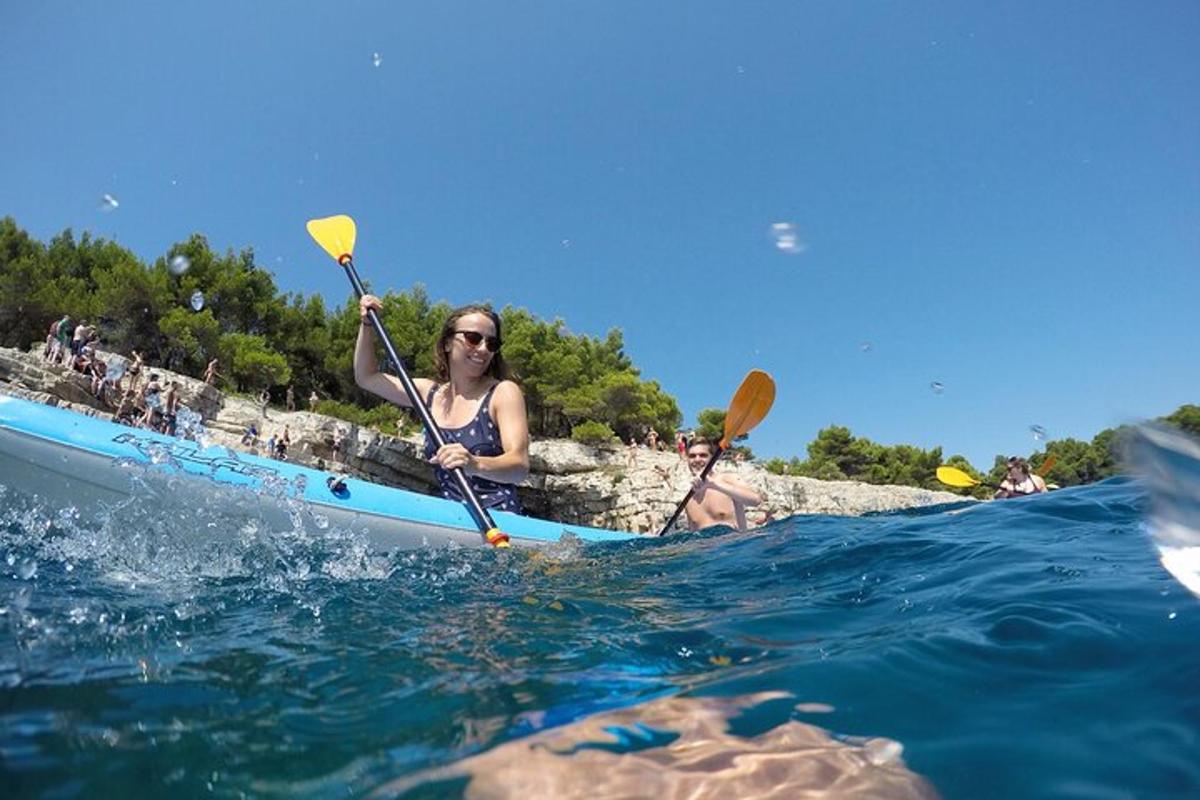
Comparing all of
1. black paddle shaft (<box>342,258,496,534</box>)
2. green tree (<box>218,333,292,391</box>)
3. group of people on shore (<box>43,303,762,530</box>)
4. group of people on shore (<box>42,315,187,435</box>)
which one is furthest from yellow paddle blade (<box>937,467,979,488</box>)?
green tree (<box>218,333,292,391</box>)

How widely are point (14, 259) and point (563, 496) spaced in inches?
693

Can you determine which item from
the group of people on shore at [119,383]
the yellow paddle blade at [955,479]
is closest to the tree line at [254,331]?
the group of people on shore at [119,383]

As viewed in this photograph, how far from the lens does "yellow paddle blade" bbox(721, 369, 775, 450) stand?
5.29 meters

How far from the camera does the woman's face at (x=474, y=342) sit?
3.43 meters

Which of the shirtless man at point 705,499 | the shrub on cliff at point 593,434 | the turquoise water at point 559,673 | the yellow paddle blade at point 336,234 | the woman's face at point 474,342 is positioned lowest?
the turquoise water at point 559,673

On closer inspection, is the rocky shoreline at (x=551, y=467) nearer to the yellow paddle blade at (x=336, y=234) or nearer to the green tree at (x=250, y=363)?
the green tree at (x=250, y=363)

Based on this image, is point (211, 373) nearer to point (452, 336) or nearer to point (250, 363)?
point (250, 363)

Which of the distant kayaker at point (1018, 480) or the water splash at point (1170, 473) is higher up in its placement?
the distant kayaker at point (1018, 480)

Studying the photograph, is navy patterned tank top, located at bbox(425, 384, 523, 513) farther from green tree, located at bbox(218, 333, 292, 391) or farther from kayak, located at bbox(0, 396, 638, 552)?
green tree, located at bbox(218, 333, 292, 391)

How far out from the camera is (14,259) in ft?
61.6

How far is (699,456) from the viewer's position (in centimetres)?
537

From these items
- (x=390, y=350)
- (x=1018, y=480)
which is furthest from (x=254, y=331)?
(x=1018, y=480)

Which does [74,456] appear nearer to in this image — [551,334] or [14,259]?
[551,334]

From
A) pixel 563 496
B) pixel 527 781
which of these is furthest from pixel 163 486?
pixel 563 496
